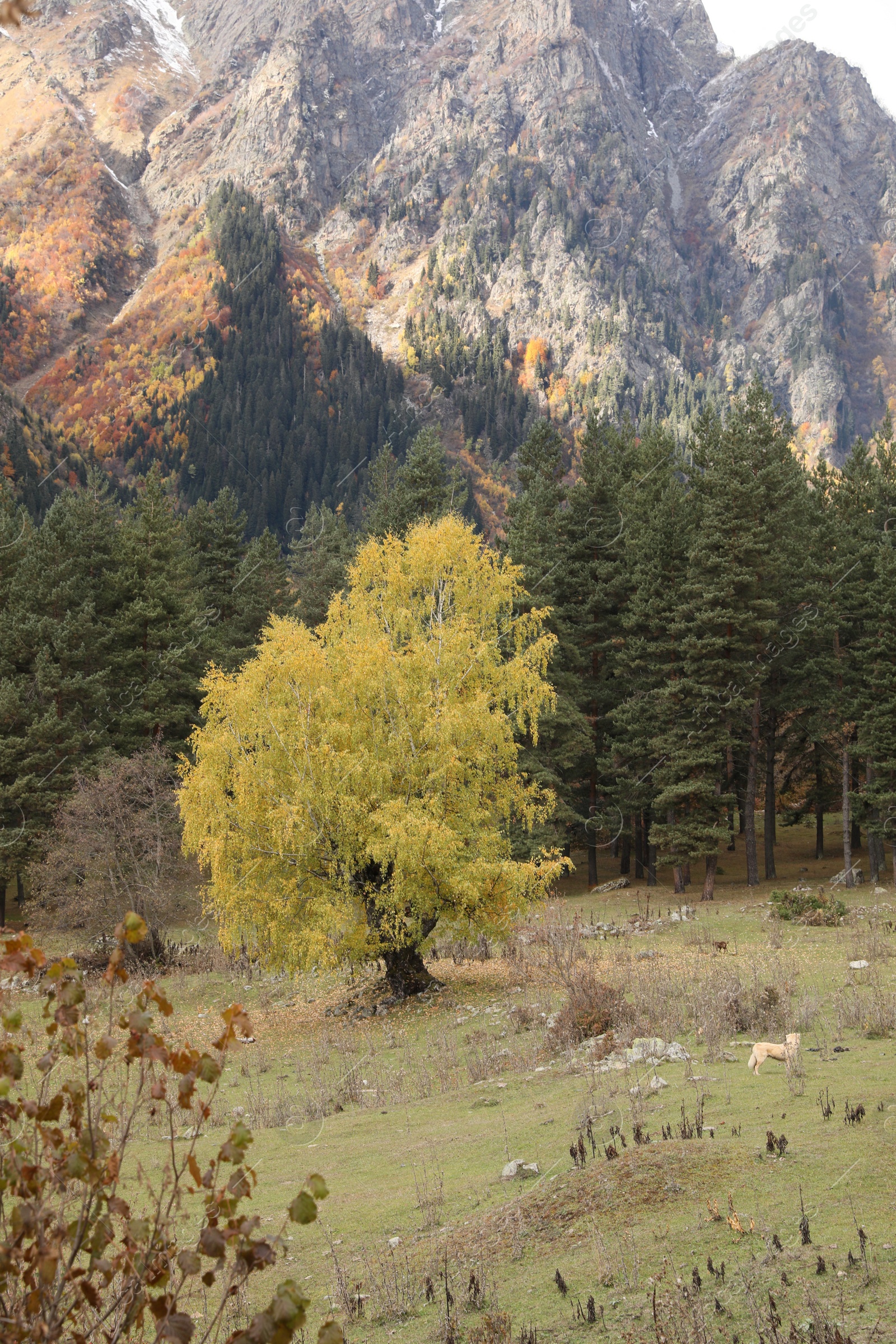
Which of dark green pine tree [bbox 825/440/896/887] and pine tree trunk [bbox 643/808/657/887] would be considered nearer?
dark green pine tree [bbox 825/440/896/887]

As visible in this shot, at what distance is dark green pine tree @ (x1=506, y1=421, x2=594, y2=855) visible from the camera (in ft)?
125

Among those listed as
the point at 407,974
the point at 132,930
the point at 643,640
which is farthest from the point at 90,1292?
the point at 643,640

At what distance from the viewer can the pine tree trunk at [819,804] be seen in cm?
4328

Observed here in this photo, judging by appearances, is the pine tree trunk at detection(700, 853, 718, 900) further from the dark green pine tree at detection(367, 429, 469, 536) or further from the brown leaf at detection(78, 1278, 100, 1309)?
the brown leaf at detection(78, 1278, 100, 1309)

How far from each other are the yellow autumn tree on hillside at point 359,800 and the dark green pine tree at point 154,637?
64.2 ft

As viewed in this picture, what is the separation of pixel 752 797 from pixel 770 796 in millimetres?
5578

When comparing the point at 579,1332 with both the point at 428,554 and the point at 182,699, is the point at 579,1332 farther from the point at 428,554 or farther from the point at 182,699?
the point at 182,699

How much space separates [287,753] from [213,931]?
17.5 metres

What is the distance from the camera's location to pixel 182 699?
44.7m

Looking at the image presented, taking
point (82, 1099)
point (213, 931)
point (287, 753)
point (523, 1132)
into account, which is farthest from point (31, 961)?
point (213, 931)

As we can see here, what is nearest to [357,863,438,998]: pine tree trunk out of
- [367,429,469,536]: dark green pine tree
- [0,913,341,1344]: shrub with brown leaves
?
[0,913,341,1344]: shrub with brown leaves

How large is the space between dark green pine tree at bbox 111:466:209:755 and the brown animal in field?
32.2 metres

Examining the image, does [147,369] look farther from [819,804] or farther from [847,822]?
[847,822]

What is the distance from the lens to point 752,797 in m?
36.8
